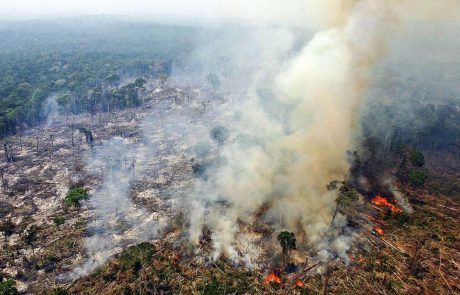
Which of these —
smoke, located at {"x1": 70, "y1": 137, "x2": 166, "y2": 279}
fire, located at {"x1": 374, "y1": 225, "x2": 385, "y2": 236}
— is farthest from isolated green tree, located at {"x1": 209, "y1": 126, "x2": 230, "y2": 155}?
fire, located at {"x1": 374, "y1": 225, "x2": 385, "y2": 236}

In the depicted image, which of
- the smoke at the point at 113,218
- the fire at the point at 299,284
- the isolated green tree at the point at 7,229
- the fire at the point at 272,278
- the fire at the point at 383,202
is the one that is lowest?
the isolated green tree at the point at 7,229

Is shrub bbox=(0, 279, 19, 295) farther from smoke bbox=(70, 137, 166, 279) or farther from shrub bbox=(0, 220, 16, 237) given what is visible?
shrub bbox=(0, 220, 16, 237)

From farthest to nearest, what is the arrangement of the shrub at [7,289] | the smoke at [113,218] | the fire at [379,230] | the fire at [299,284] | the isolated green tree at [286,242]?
1. the fire at [379,230]
2. the smoke at [113,218]
3. the isolated green tree at [286,242]
4. the fire at [299,284]
5. the shrub at [7,289]

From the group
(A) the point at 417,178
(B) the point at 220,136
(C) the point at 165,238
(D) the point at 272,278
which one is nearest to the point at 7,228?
(C) the point at 165,238

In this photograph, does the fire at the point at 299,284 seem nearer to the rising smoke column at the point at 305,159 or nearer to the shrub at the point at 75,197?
the rising smoke column at the point at 305,159

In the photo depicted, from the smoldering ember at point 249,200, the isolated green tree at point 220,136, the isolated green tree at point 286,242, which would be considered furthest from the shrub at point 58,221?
the isolated green tree at point 220,136

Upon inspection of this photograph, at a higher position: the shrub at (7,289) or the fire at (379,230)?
the fire at (379,230)

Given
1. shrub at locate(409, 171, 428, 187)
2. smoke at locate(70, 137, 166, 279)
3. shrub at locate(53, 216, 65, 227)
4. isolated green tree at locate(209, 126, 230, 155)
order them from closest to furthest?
smoke at locate(70, 137, 166, 279) → shrub at locate(53, 216, 65, 227) → shrub at locate(409, 171, 428, 187) → isolated green tree at locate(209, 126, 230, 155)

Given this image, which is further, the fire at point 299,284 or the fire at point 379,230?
the fire at point 379,230

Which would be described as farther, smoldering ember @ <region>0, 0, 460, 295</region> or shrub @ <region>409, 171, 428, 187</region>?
shrub @ <region>409, 171, 428, 187</region>

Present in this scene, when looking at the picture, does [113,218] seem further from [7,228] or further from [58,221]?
[7,228]
